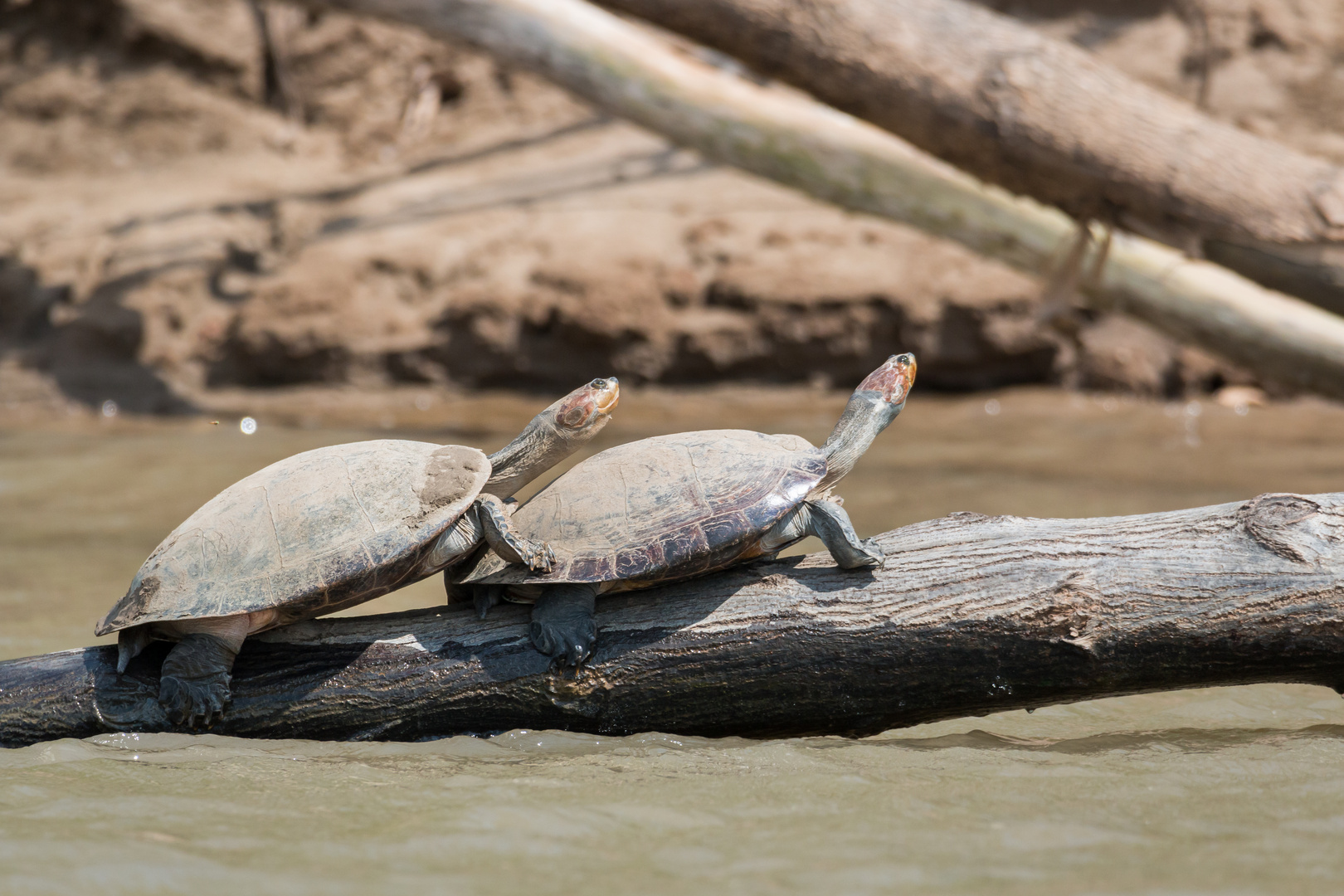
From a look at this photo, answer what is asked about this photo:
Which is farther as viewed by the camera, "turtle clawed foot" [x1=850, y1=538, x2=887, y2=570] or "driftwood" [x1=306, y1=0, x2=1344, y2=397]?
"driftwood" [x1=306, y1=0, x2=1344, y2=397]

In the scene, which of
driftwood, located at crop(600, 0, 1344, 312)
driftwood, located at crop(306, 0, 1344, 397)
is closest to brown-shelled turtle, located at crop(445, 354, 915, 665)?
Result: driftwood, located at crop(600, 0, 1344, 312)

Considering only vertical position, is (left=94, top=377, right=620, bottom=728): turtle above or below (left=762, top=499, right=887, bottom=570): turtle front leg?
below

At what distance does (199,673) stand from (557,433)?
3.40ft

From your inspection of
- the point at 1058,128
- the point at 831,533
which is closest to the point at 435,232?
the point at 1058,128

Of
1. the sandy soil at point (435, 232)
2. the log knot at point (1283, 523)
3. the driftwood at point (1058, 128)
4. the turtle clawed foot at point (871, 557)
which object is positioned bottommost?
the sandy soil at point (435, 232)

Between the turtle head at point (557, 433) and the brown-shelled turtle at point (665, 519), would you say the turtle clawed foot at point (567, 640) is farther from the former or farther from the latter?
the turtle head at point (557, 433)

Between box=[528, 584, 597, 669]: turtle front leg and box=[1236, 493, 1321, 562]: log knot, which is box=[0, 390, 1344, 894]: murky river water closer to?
box=[528, 584, 597, 669]: turtle front leg

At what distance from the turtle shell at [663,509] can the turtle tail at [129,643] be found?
76 cm

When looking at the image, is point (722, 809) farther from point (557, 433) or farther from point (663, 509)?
point (557, 433)

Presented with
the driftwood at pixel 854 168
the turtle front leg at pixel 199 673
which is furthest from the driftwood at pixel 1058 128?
the turtle front leg at pixel 199 673

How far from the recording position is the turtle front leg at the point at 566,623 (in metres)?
2.69

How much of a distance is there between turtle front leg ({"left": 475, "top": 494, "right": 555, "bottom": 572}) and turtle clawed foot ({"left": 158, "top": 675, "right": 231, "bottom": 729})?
2.44 feet

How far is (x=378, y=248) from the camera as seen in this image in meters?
8.66

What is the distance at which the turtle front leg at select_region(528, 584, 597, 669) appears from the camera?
2.69 m
